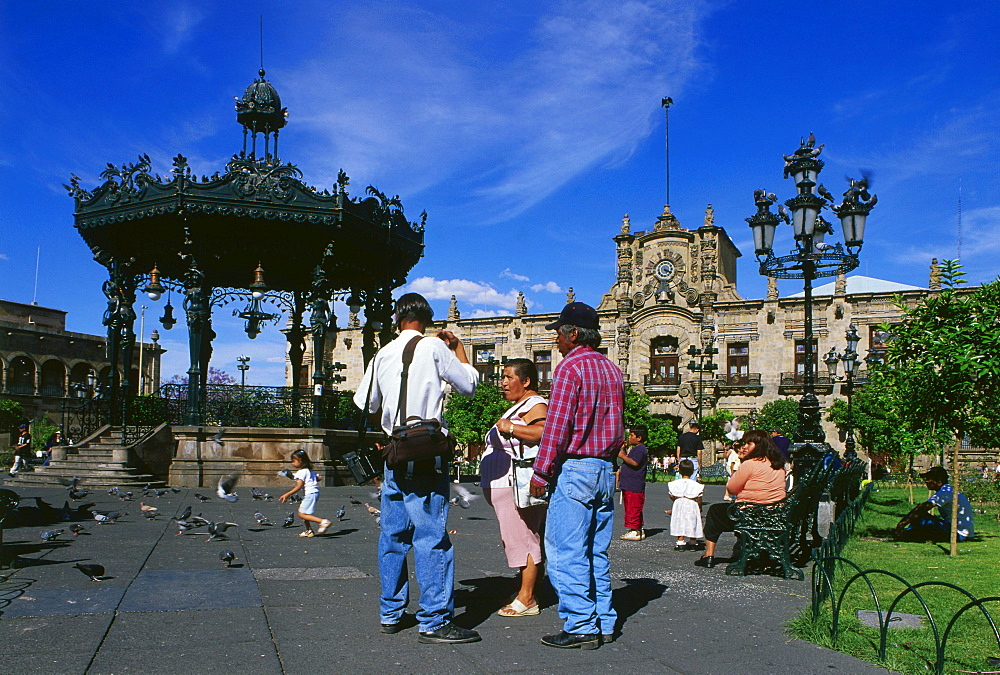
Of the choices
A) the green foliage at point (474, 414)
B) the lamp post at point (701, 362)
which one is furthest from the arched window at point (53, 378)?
the lamp post at point (701, 362)

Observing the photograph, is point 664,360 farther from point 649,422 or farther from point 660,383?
point 649,422

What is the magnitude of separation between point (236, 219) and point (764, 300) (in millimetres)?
35370

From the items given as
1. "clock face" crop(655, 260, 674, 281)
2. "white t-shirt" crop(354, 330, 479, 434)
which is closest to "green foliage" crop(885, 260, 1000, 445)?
"white t-shirt" crop(354, 330, 479, 434)

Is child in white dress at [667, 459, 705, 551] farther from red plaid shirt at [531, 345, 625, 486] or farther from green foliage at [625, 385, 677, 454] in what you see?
green foliage at [625, 385, 677, 454]

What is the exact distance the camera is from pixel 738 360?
4638 centimetres

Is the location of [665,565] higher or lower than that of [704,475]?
higher

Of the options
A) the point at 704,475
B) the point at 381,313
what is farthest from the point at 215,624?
the point at 704,475

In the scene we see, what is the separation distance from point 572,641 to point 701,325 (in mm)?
44235

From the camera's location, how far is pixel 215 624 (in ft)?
15.8

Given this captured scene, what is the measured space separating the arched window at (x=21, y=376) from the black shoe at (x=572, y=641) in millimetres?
61801

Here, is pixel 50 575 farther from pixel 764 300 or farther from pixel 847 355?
pixel 764 300

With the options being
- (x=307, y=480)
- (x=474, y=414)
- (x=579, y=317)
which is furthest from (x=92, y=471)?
(x=474, y=414)

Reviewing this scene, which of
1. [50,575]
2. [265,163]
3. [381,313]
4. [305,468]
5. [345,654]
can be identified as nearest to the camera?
[345,654]

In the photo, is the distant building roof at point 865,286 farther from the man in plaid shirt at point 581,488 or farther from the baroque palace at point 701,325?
the man in plaid shirt at point 581,488
